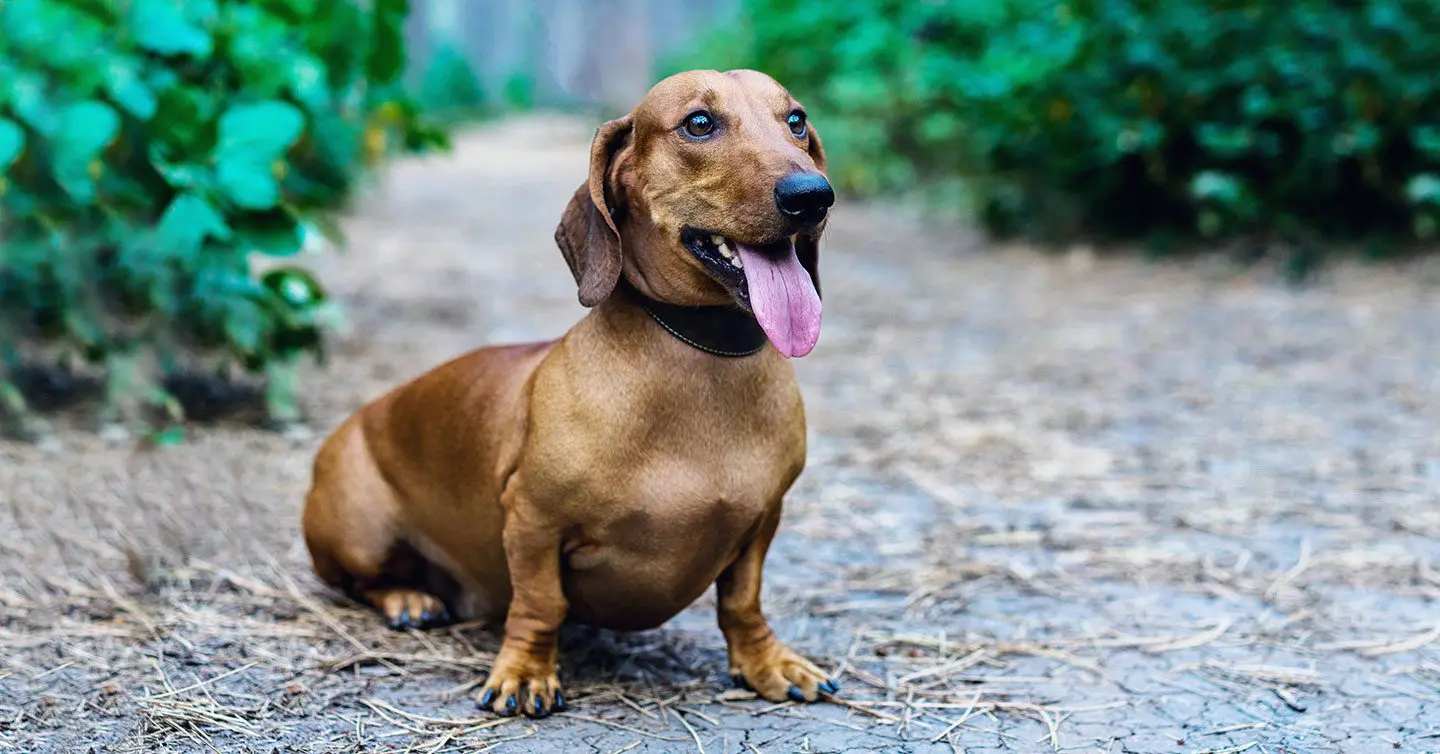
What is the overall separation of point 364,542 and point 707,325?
1.03m

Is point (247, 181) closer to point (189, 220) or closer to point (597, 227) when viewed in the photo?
point (189, 220)

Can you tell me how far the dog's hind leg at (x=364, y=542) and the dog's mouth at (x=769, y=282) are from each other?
106 cm

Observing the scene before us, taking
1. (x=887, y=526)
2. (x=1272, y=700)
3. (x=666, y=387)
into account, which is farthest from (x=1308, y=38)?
(x=666, y=387)

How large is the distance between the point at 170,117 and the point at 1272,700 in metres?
3.35

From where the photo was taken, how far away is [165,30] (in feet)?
13.1

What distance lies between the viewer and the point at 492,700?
99.6 inches

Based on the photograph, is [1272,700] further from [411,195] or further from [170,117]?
[411,195]

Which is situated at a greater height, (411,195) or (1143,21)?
(1143,21)

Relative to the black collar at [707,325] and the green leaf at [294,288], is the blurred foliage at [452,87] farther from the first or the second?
the black collar at [707,325]

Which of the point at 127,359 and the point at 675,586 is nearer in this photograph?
the point at 675,586

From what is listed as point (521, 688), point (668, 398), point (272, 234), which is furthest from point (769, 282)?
point (272, 234)

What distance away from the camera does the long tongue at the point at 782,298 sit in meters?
2.24

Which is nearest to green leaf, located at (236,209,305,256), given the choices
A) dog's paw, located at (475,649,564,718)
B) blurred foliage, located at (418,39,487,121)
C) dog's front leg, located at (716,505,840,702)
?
dog's paw, located at (475,649,564,718)

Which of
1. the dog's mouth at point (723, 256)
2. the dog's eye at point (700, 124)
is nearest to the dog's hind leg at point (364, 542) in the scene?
the dog's mouth at point (723, 256)
